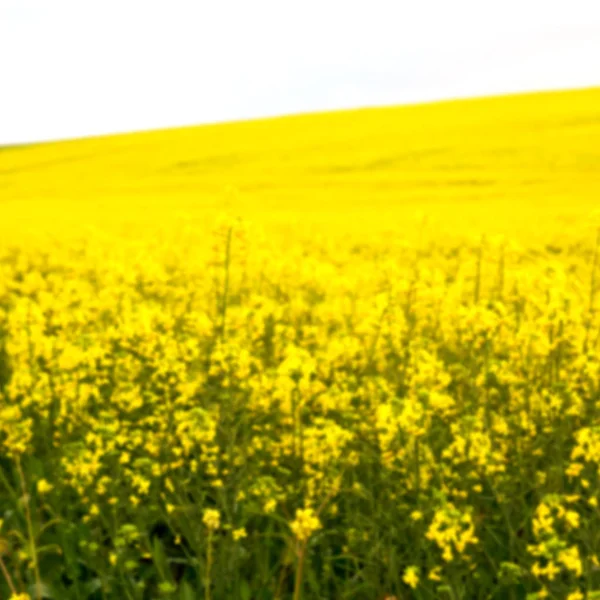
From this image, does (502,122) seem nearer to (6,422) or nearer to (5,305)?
(5,305)

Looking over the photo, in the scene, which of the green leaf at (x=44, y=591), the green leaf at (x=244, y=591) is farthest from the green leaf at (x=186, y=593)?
the green leaf at (x=44, y=591)

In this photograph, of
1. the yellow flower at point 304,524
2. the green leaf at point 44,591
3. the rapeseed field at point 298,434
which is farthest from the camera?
the green leaf at point 44,591

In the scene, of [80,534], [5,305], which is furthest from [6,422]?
[5,305]

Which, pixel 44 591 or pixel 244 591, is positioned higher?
pixel 244 591

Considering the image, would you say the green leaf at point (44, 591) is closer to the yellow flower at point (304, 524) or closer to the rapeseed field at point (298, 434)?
the rapeseed field at point (298, 434)

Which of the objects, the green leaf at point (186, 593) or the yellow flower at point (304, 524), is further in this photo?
the green leaf at point (186, 593)

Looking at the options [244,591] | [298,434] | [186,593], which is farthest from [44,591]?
[298,434]

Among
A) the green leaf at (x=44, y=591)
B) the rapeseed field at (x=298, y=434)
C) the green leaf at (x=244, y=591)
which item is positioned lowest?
the green leaf at (x=44, y=591)

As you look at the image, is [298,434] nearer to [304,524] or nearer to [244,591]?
[244,591]

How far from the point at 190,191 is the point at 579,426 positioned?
20.4 metres

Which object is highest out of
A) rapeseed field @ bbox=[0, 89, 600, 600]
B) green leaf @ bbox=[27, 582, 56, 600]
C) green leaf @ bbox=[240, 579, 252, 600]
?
rapeseed field @ bbox=[0, 89, 600, 600]

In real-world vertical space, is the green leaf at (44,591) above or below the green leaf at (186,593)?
below

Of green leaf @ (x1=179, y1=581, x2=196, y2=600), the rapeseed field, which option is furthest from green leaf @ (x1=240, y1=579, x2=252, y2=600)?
green leaf @ (x1=179, y1=581, x2=196, y2=600)

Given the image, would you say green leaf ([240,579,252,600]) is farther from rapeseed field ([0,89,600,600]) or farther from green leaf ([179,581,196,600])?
green leaf ([179,581,196,600])
